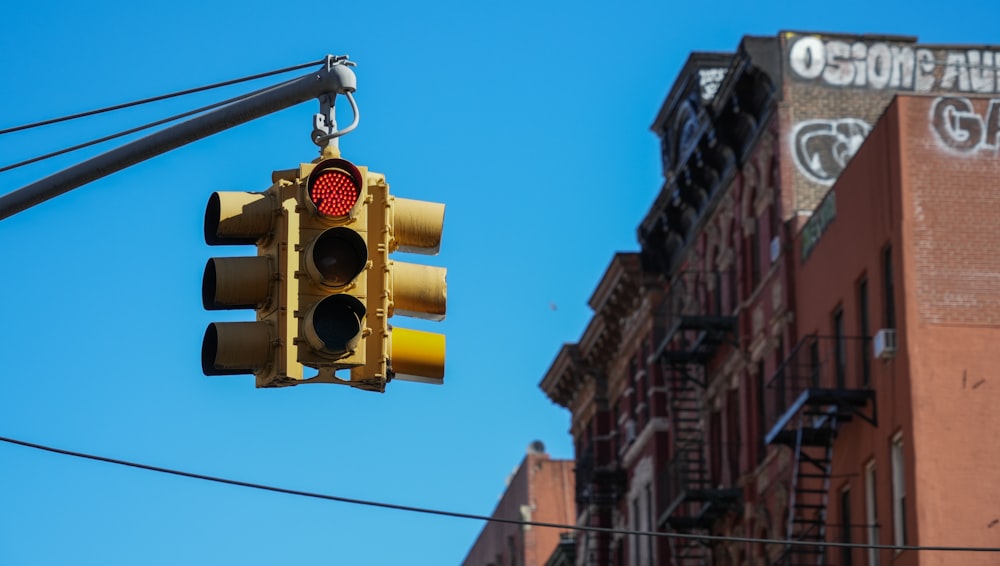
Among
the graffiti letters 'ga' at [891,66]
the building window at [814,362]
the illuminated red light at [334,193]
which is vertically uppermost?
the graffiti letters 'ga' at [891,66]

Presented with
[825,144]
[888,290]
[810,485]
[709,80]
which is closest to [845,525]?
[810,485]

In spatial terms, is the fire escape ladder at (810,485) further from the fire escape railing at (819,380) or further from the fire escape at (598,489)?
the fire escape at (598,489)

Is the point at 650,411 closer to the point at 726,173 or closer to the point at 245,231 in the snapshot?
the point at 726,173

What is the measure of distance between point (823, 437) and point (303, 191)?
3097 cm

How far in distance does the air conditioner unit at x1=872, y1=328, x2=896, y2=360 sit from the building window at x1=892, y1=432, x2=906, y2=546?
4.81 feet

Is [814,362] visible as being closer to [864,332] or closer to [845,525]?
[864,332]

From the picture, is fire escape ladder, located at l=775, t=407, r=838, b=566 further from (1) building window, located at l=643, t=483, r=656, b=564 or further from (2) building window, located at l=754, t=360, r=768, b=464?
(1) building window, located at l=643, t=483, r=656, b=564

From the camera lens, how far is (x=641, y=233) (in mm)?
59219

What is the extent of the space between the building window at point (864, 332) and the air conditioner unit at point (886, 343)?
105cm

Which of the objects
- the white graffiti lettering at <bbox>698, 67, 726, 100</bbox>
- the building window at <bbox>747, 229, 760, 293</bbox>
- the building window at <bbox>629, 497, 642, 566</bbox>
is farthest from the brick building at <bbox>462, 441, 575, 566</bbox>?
the building window at <bbox>747, 229, 760, 293</bbox>

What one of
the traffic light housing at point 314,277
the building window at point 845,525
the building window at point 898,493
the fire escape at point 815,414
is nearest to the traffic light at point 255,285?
the traffic light housing at point 314,277

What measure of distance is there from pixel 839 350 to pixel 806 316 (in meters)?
2.27

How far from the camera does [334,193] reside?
37.6ft

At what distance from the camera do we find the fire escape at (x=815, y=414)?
39500 millimetres
